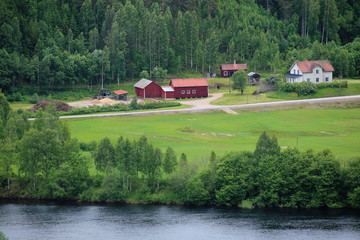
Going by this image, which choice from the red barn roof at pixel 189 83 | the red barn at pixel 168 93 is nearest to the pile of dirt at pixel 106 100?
the red barn at pixel 168 93

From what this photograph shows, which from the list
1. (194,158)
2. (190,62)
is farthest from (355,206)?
(190,62)

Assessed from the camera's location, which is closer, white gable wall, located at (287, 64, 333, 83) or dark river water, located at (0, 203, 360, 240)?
dark river water, located at (0, 203, 360, 240)

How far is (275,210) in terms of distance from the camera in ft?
204

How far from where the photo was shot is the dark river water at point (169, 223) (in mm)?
56125

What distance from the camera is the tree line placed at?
204 feet

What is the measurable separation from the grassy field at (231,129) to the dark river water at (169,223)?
13901mm

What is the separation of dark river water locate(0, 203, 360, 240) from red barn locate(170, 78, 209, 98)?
5327cm

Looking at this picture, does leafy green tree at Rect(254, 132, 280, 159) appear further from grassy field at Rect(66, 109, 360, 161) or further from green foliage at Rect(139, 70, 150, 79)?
green foliage at Rect(139, 70, 150, 79)

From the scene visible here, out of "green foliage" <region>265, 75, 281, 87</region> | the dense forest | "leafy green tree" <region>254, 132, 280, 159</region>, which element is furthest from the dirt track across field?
"leafy green tree" <region>254, 132, 280, 159</region>

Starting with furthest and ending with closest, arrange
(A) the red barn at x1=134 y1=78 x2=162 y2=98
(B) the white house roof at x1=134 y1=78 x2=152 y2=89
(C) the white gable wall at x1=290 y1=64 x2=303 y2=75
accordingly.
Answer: (C) the white gable wall at x1=290 y1=64 x2=303 y2=75, (B) the white house roof at x1=134 y1=78 x2=152 y2=89, (A) the red barn at x1=134 y1=78 x2=162 y2=98

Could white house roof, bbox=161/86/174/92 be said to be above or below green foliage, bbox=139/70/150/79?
below

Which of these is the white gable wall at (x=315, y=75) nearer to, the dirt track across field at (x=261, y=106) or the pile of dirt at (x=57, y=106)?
the dirt track across field at (x=261, y=106)

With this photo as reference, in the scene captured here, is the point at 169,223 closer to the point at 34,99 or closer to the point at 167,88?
the point at 167,88

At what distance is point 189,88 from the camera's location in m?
117
